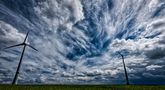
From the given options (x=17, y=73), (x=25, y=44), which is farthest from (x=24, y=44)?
(x=17, y=73)

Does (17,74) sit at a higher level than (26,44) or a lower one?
lower

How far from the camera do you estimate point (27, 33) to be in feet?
332

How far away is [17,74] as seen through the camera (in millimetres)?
83000

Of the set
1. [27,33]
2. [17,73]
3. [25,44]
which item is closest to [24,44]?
[25,44]

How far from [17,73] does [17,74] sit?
1.50ft

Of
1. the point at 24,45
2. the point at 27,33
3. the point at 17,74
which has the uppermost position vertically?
the point at 27,33

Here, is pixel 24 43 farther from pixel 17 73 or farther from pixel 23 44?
pixel 17 73

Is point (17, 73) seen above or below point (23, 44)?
below

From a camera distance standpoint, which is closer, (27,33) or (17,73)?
(17,73)

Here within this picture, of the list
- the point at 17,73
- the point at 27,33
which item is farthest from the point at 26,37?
the point at 17,73

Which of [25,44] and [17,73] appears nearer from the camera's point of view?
[17,73]

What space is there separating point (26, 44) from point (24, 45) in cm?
178

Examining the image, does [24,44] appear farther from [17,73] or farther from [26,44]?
[17,73]

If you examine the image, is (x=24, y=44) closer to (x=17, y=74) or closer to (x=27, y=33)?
(x=27, y=33)
